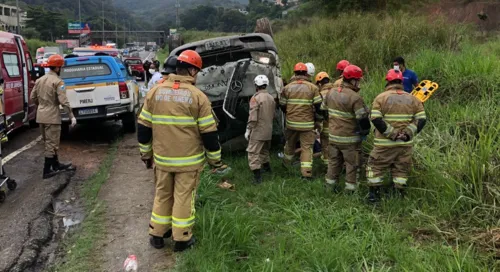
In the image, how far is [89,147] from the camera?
856cm

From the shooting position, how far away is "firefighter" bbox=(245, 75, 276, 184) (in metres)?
5.93

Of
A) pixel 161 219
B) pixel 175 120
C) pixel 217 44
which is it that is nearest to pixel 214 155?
pixel 175 120

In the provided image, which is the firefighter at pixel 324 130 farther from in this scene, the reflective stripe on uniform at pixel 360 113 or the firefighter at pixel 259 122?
the reflective stripe on uniform at pixel 360 113

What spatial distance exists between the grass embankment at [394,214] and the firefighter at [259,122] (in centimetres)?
33

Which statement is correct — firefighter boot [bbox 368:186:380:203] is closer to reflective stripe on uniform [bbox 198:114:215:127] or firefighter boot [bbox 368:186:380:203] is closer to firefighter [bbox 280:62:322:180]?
firefighter [bbox 280:62:322:180]

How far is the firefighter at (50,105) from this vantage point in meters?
6.43

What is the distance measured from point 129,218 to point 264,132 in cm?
227

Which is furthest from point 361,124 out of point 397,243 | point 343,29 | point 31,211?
point 343,29

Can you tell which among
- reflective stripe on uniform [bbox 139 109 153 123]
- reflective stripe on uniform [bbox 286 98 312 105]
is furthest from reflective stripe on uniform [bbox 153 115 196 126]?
reflective stripe on uniform [bbox 286 98 312 105]

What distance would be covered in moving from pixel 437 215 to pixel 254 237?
185cm

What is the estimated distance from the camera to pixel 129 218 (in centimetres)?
486

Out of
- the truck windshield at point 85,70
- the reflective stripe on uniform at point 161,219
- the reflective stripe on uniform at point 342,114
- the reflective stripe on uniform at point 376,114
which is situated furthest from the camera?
the truck windshield at point 85,70

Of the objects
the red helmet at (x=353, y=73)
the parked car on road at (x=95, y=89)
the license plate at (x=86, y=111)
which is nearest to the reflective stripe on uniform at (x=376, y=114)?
the red helmet at (x=353, y=73)

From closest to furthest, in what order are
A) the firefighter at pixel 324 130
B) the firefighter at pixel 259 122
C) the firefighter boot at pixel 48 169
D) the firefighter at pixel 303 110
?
1. the firefighter at pixel 259 122
2. the firefighter at pixel 303 110
3. the firefighter boot at pixel 48 169
4. the firefighter at pixel 324 130
